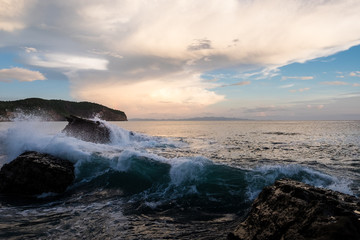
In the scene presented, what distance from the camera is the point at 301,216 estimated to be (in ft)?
12.5

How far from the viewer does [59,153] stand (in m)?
12.3

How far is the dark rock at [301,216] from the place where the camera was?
3.28 m

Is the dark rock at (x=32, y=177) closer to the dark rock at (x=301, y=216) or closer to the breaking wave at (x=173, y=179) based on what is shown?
the breaking wave at (x=173, y=179)

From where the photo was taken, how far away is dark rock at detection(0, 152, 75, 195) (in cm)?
920

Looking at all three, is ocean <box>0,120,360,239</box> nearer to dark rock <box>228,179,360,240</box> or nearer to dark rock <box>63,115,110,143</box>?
dark rock <box>228,179,360,240</box>

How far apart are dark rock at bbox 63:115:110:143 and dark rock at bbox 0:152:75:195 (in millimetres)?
12623

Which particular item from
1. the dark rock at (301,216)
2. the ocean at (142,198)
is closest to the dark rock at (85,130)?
the ocean at (142,198)

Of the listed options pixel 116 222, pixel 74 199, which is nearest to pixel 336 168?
pixel 116 222

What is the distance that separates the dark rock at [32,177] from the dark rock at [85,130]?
12.6 m

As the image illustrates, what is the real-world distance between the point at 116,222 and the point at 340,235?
5407 millimetres

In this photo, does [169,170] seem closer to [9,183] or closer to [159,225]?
[159,225]

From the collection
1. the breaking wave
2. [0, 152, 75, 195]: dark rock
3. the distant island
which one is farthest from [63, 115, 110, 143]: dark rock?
the distant island

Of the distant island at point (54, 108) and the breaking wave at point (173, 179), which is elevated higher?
the distant island at point (54, 108)

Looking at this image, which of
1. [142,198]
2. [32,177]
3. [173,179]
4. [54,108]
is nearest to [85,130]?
[32,177]
